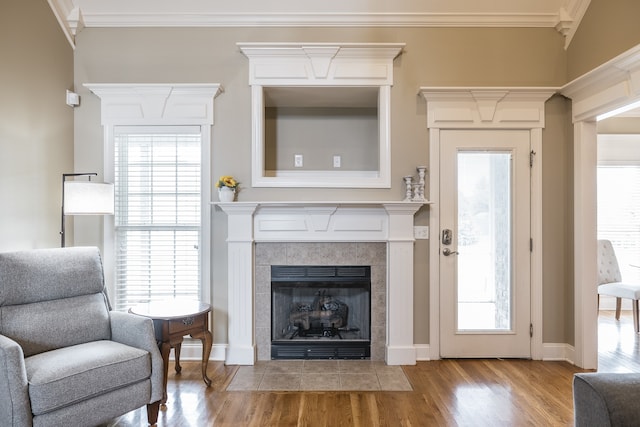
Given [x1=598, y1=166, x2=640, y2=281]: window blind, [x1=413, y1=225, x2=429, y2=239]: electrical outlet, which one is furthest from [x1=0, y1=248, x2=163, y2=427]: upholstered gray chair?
[x1=598, y1=166, x2=640, y2=281]: window blind

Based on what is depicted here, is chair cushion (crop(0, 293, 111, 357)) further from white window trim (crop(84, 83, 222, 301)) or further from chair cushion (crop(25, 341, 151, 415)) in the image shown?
white window trim (crop(84, 83, 222, 301))

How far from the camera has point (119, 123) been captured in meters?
3.21

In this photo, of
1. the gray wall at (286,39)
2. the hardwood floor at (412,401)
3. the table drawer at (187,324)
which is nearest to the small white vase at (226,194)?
the gray wall at (286,39)

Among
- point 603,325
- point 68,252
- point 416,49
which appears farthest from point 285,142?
point 603,325

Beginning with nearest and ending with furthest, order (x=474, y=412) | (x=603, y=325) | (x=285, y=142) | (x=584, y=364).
Answer: (x=474, y=412)
(x=584, y=364)
(x=285, y=142)
(x=603, y=325)

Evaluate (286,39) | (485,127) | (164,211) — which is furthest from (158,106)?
(485,127)

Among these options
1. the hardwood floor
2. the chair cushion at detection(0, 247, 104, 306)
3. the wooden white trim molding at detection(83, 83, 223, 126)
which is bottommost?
the hardwood floor

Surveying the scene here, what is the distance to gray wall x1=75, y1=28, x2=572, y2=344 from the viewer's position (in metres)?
3.21

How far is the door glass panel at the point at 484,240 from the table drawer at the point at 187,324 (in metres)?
2.23

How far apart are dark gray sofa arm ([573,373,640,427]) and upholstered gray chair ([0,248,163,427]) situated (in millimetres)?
2153

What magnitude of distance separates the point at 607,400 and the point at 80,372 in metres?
2.37

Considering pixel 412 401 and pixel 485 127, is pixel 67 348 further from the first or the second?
pixel 485 127

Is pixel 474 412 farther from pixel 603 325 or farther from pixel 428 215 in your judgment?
pixel 603 325

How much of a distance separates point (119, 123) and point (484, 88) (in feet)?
10.6
